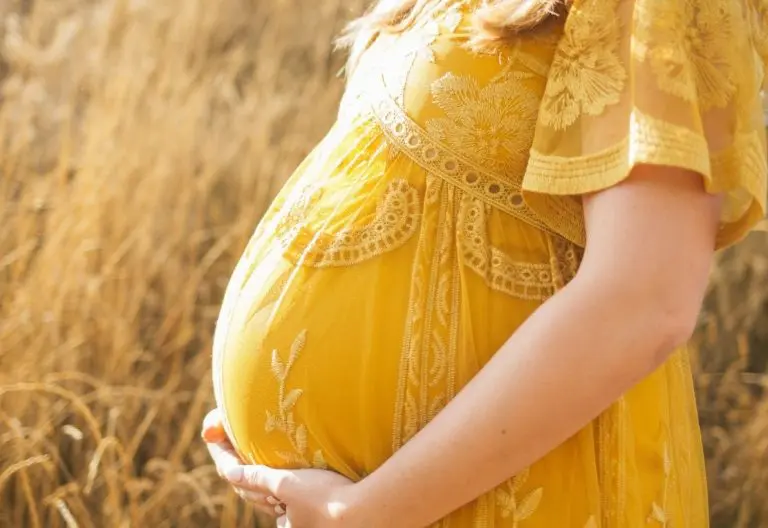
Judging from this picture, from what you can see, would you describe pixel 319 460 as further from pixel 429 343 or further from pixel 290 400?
pixel 429 343

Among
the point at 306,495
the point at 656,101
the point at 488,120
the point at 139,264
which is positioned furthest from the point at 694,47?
the point at 139,264

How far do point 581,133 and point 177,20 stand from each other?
245cm

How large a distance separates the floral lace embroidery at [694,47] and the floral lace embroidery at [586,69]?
0.03m

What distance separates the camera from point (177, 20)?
3051 millimetres

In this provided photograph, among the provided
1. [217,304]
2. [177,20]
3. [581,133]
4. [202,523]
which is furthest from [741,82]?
[177,20]

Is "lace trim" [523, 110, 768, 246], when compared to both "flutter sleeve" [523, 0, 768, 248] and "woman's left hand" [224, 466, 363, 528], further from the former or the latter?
"woman's left hand" [224, 466, 363, 528]

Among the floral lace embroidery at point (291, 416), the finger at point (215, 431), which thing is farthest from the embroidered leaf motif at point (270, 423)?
the finger at point (215, 431)

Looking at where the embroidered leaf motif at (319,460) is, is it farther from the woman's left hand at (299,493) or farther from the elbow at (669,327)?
the elbow at (669,327)

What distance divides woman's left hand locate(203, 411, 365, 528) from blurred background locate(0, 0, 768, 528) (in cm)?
71

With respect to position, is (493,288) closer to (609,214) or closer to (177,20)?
(609,214)

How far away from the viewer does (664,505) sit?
0.98 m

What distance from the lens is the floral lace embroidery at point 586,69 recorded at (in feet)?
2.71

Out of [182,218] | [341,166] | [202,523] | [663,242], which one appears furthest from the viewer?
[182,218]

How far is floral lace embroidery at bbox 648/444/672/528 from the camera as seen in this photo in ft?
3.18
